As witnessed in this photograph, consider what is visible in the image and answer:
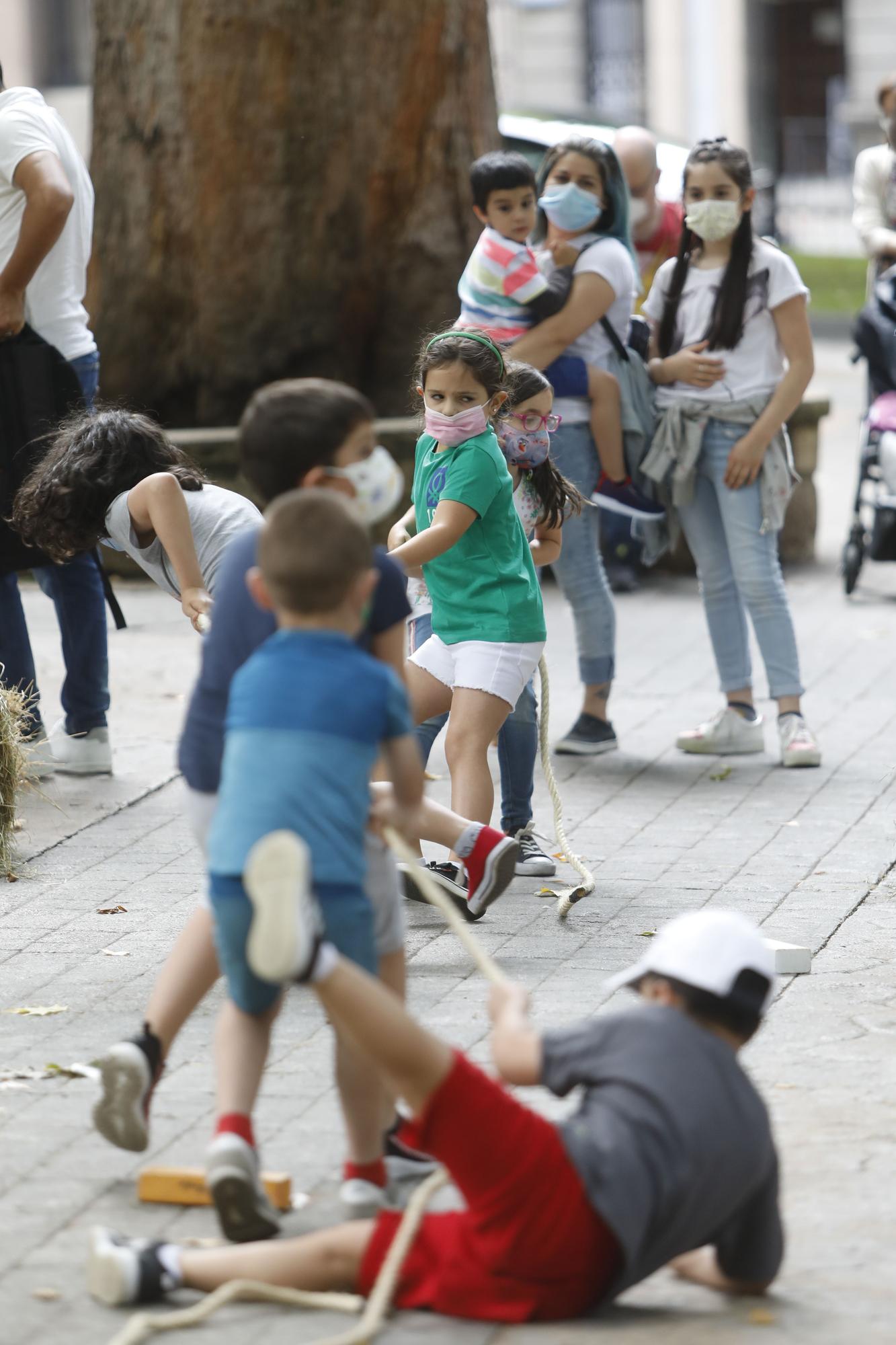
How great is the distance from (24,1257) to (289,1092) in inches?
31.9

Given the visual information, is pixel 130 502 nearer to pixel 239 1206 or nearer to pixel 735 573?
pixel 239 1206

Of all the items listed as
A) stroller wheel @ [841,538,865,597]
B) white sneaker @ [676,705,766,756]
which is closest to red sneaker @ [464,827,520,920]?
white sneaker @ [676,705,766,756]

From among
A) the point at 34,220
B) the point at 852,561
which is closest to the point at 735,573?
the point at 34,220

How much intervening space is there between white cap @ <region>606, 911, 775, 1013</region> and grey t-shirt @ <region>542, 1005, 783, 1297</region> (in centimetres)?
6

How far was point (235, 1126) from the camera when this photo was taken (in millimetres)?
3307

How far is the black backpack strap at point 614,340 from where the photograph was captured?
7.04m

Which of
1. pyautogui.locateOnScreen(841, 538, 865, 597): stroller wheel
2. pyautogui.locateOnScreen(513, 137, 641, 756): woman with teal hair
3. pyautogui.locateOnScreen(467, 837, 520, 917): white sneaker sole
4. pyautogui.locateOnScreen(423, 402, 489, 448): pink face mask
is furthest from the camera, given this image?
pyautogui.locateOnScreen(841, 538, 865, 597): stroller wheel

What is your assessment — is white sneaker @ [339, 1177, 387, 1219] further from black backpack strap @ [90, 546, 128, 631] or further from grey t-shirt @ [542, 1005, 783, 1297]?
black backpack strap @ [90, 546, 128, 631]

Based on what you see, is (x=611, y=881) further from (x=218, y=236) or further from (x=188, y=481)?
(x=218, y=236)

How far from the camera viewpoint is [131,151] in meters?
10.7

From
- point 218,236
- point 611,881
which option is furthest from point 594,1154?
point 218,236

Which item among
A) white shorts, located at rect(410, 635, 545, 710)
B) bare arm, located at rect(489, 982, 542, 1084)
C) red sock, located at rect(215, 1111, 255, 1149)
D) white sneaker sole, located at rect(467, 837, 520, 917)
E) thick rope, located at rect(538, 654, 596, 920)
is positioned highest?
bare arm, located at rect(489, 982, 542, 1084)

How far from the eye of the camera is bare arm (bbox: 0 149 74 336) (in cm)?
648

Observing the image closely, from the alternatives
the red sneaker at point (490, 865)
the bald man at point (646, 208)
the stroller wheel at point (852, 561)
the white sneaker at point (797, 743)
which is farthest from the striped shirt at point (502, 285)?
the stroller wheel at point (852, 561)
